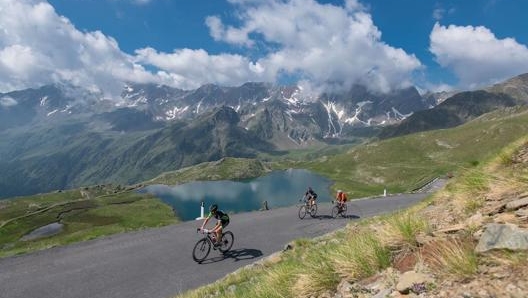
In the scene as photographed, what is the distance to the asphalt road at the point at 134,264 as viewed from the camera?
18016 millimetres

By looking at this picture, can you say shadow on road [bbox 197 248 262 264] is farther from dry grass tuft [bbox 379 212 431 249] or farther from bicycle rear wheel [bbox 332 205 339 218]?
dry grass tuft [bbox 379 212 431 249]

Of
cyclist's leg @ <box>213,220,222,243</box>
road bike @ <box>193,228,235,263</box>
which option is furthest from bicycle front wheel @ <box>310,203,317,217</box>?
cyclist's leg @ <box>213,220,222,243</box>

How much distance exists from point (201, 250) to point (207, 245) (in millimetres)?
567

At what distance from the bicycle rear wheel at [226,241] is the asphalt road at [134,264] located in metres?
0.42

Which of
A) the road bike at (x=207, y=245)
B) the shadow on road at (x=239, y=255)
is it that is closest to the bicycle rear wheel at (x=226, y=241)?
the road bike at (x=207, y=245)

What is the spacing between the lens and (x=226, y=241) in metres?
24.1

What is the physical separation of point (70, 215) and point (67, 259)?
17915 cm

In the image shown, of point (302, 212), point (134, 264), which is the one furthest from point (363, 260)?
point (302, 212)

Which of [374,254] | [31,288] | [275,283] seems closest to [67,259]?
[31,288]

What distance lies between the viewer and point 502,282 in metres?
3.99

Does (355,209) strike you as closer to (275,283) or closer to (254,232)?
(254,232)

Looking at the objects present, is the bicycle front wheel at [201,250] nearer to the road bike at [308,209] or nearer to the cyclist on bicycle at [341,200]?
the road bike at [308,209]

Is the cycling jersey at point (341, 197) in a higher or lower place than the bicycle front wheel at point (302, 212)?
higher

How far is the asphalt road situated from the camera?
18.0 metres
